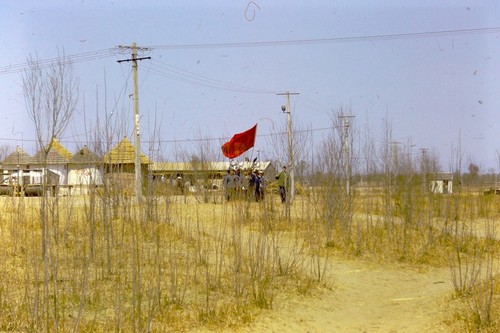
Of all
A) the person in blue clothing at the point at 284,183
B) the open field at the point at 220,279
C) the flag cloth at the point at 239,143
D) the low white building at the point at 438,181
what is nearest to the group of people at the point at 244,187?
the open field at the point at 220,279

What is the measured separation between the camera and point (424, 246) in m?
14.8

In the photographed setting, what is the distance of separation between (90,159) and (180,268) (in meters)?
2.57

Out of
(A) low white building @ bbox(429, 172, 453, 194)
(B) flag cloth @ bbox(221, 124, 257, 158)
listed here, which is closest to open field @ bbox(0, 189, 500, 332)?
(B) flag cloth @ bbox(221, 124, 257, 158)

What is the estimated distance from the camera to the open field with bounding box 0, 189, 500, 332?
7277 millimetres

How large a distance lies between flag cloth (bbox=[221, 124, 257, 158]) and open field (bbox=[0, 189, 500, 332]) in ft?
3.46

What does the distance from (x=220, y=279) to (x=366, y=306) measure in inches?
97.1

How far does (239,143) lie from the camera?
11305 mm

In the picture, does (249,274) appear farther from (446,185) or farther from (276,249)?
(446,185)

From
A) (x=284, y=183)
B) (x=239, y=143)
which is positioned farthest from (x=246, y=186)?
(x=284, y=183)

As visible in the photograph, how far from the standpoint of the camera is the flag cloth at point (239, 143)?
11.0m

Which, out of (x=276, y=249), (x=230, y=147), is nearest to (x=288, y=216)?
(x=230, y=147)

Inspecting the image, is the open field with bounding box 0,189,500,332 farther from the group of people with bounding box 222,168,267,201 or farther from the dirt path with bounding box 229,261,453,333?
the group of people with bounding box 222,168,267,201

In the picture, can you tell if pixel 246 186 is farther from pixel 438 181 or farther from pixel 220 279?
pixel 438 181

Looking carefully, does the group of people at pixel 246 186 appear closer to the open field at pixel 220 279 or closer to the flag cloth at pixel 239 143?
the open field at pixel 220 279
